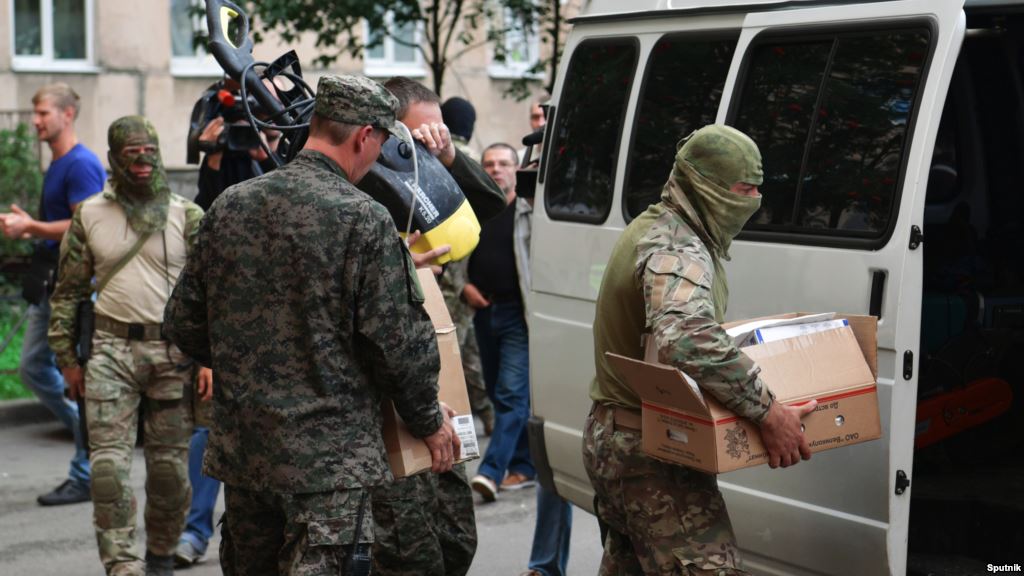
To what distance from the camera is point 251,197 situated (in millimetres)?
3957

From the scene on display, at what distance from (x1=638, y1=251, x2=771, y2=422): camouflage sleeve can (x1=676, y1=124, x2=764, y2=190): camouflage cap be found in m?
0.27

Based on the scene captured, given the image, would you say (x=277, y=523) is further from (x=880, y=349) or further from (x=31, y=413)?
(x=31, y=413)

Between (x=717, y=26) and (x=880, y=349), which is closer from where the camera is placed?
(x=880, y=349)

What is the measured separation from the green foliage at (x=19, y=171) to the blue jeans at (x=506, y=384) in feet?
22.6

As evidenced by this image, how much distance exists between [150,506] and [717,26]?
3001mm

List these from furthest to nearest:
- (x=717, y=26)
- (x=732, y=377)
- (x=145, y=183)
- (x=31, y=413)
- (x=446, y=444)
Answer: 1. (x=31, y=413)
2. (x=145, y=183)
3. (x=717, y=26)
4. (x=446, y=444)
5. (x=732, y=377)

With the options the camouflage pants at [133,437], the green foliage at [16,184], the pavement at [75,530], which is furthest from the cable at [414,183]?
the green foliage at [16,184]

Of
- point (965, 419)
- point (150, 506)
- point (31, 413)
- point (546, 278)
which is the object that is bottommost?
point (31, 413)

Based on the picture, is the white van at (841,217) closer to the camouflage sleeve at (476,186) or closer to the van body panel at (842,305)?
the van body panel at (842,305)

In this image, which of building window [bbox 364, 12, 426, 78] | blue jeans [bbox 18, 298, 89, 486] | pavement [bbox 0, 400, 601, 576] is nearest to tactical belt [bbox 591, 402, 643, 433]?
pavement [bbox 0, 400, 601, 576]

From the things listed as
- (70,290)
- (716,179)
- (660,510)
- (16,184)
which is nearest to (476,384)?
(70,290)

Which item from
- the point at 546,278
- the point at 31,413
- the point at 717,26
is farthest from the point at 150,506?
the point at 31,413

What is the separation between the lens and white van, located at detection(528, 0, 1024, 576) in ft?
14.4

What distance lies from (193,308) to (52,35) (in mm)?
13502
